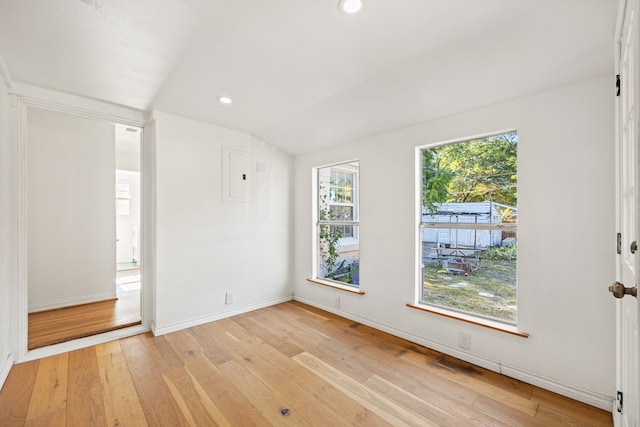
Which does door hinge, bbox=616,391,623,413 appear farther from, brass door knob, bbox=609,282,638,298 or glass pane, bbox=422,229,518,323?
brass door knob, bbox=609,282,638,298

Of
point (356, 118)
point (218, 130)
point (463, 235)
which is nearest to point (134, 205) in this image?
point (218, 130)

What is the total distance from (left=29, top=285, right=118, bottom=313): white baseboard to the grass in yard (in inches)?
169

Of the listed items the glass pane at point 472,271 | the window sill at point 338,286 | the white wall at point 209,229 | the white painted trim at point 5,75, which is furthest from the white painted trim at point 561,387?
the white painted trim at point 5,75

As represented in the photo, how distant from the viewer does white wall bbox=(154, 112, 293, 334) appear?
9.69 feet

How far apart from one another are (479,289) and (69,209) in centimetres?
501

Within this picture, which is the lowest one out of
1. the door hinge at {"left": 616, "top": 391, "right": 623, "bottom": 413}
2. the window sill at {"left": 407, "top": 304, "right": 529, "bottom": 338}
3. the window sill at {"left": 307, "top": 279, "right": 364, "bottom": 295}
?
the door hinge at {"left": 616, "top": 391, "right": 623, "bottom": 413}

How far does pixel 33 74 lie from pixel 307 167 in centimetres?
272

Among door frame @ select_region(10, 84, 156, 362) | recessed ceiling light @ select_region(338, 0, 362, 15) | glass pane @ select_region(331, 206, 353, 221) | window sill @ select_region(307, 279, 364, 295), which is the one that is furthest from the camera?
glass pane @ select_region(331, 206, 353, 221)

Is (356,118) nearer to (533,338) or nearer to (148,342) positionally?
(533,338)

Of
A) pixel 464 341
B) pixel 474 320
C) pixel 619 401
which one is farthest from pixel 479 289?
pixel 619 401

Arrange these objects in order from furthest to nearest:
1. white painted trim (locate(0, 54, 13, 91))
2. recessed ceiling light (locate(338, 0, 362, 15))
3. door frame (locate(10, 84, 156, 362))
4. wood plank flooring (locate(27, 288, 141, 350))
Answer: wood plank flooring (locate(27, 288, 141, 350))
door frame (locate(10, 84, 156, 362))
white painted trim (locate(0, 54, 13, 91))
recessed ceiling light (locate(338, 0, 362, 15))

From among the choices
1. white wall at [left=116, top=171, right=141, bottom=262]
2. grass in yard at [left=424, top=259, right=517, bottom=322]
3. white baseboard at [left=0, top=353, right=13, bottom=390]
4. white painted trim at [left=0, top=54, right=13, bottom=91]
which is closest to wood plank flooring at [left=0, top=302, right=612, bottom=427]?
white baseboard at [left=0, top=353, right=13, bottom=390]

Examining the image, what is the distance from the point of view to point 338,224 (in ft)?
12.0

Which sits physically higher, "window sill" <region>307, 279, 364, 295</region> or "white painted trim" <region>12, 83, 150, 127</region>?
"white painted trim" <region>12, 83, 150, 127</region>
